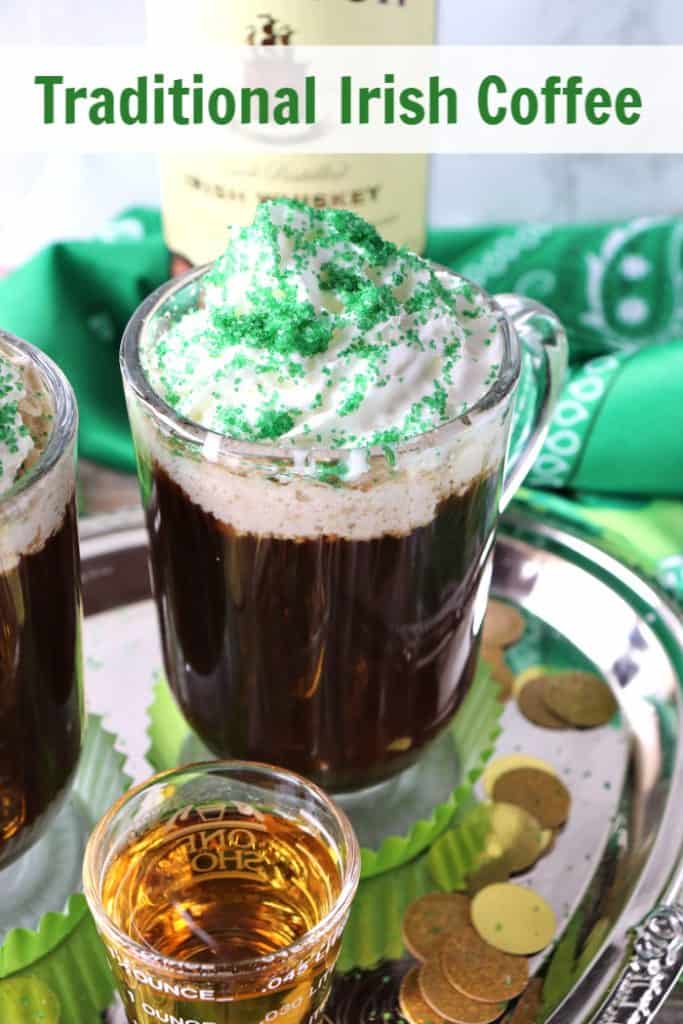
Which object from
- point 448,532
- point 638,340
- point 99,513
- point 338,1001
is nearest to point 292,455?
point 448,532

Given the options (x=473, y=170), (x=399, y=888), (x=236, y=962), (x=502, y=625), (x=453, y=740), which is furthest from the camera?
(x=473, y=170)

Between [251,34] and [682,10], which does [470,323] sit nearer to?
[251,34]

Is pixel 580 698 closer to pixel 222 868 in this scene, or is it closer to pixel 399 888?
pixel 399 888

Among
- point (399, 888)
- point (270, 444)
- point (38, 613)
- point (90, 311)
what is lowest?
point (399, 888)

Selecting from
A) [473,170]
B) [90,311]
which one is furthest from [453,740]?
[473,170]

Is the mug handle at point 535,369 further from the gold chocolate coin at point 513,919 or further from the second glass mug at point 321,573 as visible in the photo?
the gold chocolate coin at point 513,919
